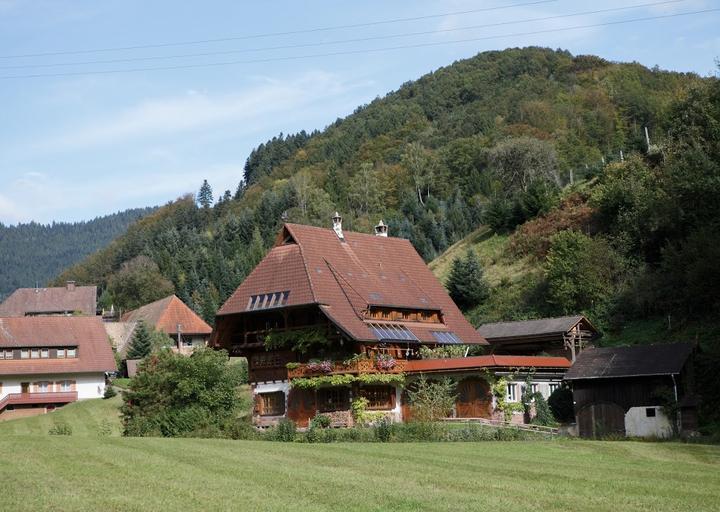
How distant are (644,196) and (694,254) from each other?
11.2m

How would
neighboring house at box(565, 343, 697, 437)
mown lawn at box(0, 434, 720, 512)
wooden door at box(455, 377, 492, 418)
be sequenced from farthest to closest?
wooden door at box(455, 377, 492, 418) → neighboring house at box(565, 343, 697, 437) → mown lawn at box(0, 434, 720, 512)

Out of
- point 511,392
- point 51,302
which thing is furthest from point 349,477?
point 51,302

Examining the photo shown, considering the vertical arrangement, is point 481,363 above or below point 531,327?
below

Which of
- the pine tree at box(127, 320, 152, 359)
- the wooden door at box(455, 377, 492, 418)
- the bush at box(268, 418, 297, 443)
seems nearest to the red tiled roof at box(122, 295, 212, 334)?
the pine tree at box(127, 320, 152, 359)

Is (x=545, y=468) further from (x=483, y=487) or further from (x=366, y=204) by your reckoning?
(x=366, y=204)

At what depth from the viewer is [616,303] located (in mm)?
51375

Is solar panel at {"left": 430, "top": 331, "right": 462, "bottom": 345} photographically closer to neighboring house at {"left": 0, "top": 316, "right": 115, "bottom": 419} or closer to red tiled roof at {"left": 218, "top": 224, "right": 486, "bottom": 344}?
red tiled roof at {"left": 218, "top": 224, "right": 486, "bottom": 344}

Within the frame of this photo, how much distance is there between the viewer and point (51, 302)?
93250mm

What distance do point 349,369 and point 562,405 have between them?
9638mm

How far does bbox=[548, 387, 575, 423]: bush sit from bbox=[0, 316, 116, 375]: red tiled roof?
109ft

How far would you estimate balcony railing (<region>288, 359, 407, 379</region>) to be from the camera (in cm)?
4203

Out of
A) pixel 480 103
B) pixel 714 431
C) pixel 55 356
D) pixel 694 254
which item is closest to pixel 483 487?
pixel 714 431

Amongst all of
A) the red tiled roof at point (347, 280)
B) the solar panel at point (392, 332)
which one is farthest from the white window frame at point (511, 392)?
the red tiled roof at point (347, 280)

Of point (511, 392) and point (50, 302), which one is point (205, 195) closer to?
point (50, 302)
